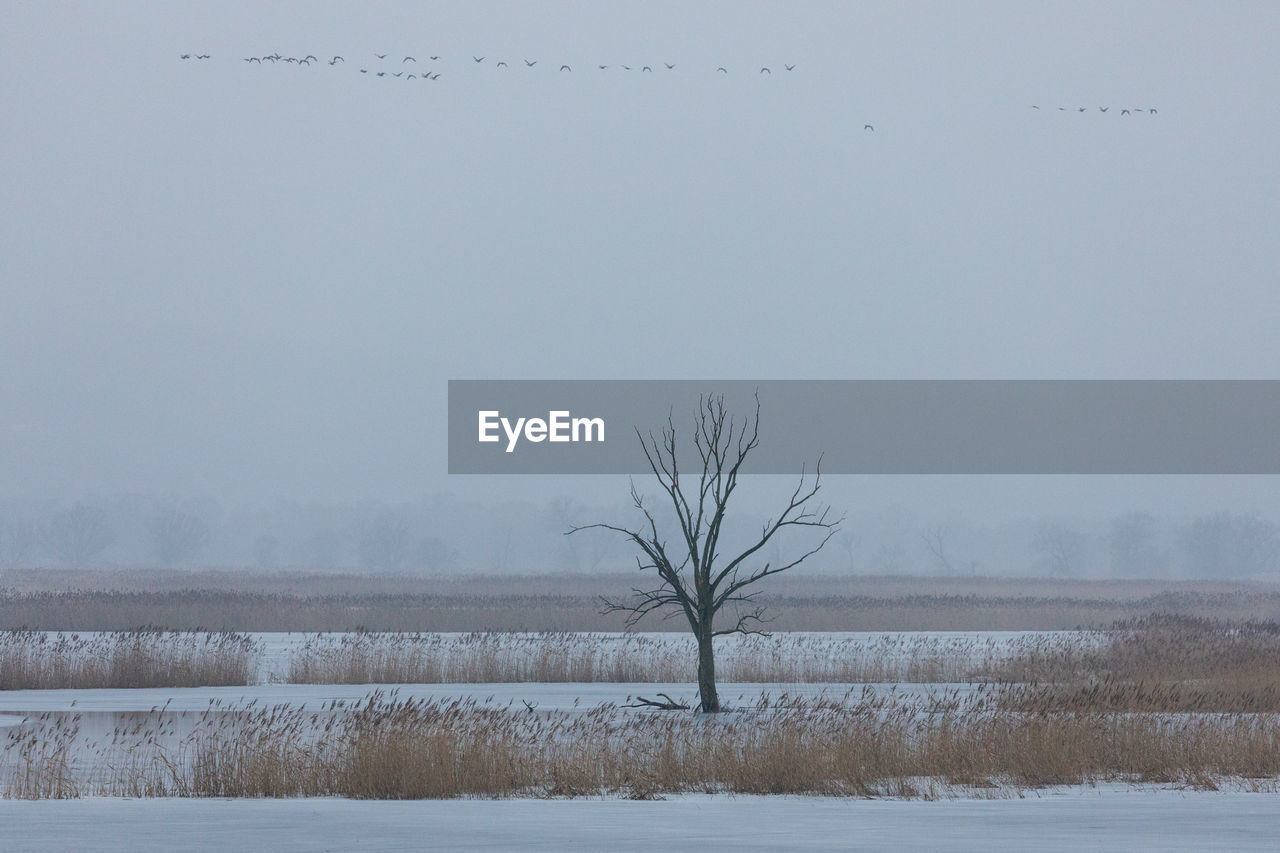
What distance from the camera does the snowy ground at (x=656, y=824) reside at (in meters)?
11.3

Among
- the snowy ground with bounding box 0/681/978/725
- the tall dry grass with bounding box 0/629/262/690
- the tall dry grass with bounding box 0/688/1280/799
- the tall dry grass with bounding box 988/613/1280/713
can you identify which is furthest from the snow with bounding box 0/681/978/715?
the tall dry grass with bounding box 0/688/1280/799

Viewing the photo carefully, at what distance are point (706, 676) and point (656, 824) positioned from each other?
10089 millimetres

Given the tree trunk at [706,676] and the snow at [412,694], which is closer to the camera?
the tree trunk at [706,676]

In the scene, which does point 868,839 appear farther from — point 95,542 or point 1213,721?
point 95,542

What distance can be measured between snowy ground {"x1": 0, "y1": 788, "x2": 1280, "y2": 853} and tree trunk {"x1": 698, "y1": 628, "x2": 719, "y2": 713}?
749 cm

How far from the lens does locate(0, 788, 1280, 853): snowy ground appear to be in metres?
11.3

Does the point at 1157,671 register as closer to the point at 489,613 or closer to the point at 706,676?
the point at 706,676

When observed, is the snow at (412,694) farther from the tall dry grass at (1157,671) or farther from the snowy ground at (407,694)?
the tall dry grass at (1157,671)

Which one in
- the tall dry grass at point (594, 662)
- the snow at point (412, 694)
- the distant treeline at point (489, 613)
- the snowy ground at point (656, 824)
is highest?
the distant treeline at point (489, 613)

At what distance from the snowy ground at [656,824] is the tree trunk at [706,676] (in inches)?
295

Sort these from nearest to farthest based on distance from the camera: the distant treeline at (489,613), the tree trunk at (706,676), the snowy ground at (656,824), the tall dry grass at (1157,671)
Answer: the snowy ground at (656,824) → the tall dry grass at (1157,671) → the tree trunk at (706,676) → the distant treeline at (489,613)

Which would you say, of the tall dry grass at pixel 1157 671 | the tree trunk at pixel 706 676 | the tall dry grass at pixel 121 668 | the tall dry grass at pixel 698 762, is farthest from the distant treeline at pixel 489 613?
the tall dry grass at pixel 698 762

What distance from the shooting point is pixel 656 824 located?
12508mm

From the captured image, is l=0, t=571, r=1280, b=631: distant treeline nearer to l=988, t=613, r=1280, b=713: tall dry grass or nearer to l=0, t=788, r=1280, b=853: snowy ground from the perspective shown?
l=988, t=613, r=1280, b=713: tall dry grass
